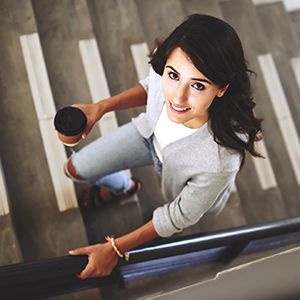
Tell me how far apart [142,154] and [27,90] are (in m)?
0.86

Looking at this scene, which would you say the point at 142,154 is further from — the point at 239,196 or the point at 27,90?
the point at 239,196

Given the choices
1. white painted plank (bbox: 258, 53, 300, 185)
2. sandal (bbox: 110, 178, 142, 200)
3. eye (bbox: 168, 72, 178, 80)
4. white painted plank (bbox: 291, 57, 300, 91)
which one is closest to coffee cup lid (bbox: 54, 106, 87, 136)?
eye (bbox: 168, 72, 178, 80)

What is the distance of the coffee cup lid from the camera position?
950 millimetres

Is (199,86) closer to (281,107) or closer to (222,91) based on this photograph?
(222,91)

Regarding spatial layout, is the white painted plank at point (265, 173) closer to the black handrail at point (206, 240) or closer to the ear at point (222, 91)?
the black handrail at point (206, 240)

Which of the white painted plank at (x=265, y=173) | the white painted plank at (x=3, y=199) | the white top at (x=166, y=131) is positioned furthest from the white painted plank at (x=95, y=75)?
the white painted plank at (x=265, y=173)

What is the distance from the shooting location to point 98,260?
89cm

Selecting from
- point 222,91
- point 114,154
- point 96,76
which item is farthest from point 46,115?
point 222,91

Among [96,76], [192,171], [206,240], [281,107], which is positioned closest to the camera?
[192,171]

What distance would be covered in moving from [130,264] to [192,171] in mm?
397

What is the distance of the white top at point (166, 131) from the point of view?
0.90m

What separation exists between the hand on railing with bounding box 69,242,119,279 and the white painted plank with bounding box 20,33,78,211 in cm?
69

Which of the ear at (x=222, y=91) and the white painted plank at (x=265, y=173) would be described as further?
the white painted plank at (x=265, y=173)

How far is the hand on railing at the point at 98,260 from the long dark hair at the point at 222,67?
503mm
